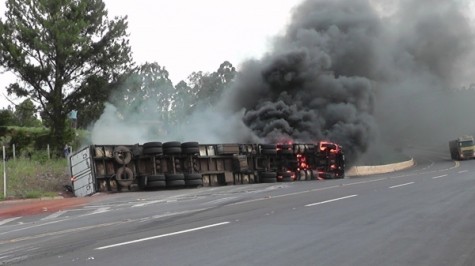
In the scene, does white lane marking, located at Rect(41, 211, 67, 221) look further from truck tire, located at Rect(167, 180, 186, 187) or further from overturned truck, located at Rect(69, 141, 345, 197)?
truck tire, located at Rect(167, 180, 186, 187)

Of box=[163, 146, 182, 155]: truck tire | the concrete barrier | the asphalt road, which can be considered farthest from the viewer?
the concrete barrier

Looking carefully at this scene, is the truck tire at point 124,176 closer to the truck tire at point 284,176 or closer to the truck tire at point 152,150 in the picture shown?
the truck tire at point 152,150

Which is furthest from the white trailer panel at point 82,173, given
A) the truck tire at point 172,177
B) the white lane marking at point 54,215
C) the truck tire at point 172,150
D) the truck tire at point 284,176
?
the truck tire at point 284,176

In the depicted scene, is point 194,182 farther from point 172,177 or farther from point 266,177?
point 266,177

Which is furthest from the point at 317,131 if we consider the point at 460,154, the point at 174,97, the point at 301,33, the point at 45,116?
the point at 174,97

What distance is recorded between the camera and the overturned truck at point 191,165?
1903cm

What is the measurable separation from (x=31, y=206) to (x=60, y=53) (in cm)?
1441

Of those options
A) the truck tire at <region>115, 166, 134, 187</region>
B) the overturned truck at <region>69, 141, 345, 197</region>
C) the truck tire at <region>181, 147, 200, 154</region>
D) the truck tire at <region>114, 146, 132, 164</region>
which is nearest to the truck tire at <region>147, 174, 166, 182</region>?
the overturned truck at <region>69, 141, 345, 197</region>

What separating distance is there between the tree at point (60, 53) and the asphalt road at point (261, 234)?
17444mm

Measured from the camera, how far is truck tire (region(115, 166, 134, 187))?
19.3m

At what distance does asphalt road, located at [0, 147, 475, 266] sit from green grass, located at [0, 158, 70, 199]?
20.4 ft

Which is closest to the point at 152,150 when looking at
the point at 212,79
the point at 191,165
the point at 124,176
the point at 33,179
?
the point at 124,176

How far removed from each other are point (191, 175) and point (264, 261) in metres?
15.1

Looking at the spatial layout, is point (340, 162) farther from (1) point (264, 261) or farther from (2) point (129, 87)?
(1) point (264, 261)
